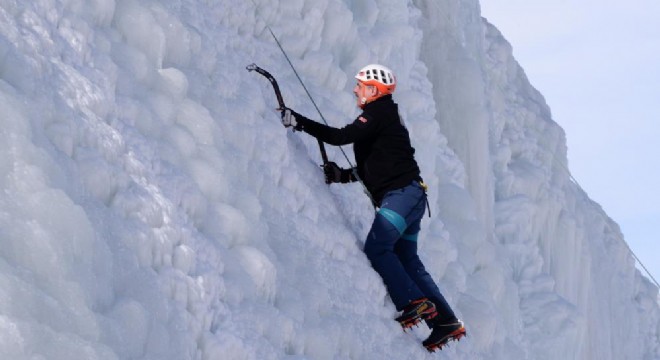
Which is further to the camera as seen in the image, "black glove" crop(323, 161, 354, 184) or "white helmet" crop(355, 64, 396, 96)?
"black glove" crop(323, 161, 354, 184)

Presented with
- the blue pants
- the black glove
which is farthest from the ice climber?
the black glove

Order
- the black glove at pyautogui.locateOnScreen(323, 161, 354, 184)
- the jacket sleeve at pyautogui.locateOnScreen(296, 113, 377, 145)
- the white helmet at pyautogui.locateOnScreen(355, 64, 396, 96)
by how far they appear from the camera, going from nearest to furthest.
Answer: the jacket sleeve at pyautogui.locateOnScreen(296, 113, 377, 145)
the white helmet at pyautogui.locateOnScreen(355, 64, 396, 96)
the black glove at pyautogui.locateOnScreen(323, 161, 354, 184)

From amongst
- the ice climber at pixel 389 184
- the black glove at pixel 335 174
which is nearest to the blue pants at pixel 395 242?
the ice climber at pixel 389 184

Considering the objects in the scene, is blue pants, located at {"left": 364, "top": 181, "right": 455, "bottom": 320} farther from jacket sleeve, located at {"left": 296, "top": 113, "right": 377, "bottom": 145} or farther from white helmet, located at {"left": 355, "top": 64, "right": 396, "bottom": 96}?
white helmet, located at {"left": 355, "top": 64, "right": 396, "bottom": 96}

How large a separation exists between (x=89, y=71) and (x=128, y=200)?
702mm

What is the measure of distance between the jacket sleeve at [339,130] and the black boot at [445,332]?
4.11 ft

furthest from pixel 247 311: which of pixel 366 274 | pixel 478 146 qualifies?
pixel 478 146

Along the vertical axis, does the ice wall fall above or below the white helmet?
below

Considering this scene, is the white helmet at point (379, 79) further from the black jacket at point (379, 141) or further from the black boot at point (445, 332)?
the black boot at point (445, 332)

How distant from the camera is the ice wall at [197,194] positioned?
352 centimetres

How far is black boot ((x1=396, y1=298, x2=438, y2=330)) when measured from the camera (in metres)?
6.02

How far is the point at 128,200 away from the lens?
4125mm

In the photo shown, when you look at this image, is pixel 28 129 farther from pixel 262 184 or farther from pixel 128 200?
pixel 262 184

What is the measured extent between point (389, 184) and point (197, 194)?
1.83m
